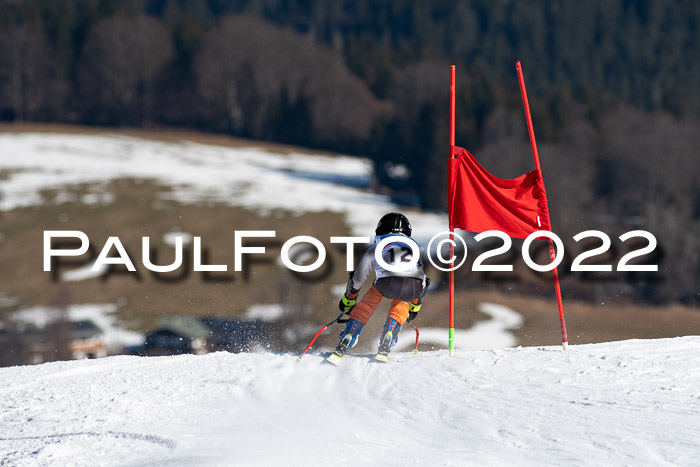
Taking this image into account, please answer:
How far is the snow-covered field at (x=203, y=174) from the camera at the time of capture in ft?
198

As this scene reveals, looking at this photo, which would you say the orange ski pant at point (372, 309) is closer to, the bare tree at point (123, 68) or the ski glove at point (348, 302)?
the ski glove at point (348, 302)

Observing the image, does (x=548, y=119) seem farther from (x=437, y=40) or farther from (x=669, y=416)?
(x=437, y=40)

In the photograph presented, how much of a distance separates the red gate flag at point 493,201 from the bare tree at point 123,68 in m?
89.6

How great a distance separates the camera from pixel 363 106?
287ft

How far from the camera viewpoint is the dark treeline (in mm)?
58344

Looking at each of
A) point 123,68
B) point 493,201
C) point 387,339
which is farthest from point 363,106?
point 387,339

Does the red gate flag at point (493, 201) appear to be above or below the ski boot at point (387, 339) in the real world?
above

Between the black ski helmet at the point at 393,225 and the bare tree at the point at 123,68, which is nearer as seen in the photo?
the black ski helmet at the point at 393,225

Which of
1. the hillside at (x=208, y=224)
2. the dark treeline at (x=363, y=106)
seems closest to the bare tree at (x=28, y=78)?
the dark treeline at (x=363, y=106)

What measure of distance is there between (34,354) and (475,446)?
2800 cm

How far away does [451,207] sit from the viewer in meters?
8.92

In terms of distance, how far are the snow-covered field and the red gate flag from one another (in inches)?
1603

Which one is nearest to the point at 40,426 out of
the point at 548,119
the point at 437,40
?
the point at 548,119

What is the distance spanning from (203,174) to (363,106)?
2279cm
